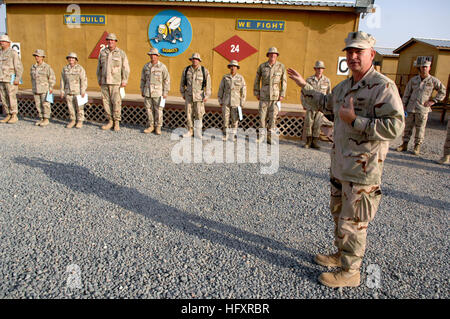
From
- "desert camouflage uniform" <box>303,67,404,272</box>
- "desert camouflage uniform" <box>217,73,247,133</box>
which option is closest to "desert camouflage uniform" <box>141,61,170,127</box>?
"desert camouflage uniform" <box>217,73,247,133</box>

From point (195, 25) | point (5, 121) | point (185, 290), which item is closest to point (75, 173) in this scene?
point (185, 290)

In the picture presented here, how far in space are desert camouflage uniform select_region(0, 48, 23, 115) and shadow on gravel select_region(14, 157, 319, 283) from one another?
381 centimetres

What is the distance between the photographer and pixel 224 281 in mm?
2570

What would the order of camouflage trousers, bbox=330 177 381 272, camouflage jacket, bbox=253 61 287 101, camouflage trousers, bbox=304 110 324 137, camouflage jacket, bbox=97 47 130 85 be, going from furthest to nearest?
camouflage jacket, bbox=97 47 130 85 < camouflage trousers, bbox=304 110 324 137 < camouflage jacket, bbox=253 61 287 101 < camouflage trousers, bbox=330 177 381 272

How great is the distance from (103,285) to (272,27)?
8.38 metres

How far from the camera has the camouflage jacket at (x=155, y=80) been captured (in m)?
7.48

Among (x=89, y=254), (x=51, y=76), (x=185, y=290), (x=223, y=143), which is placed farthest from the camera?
(x=51, y=76)

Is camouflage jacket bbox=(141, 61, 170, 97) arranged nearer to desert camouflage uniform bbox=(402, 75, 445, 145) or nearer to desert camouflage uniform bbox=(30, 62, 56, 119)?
desert camouflage uniform bbox=(30, 62, 56, 119)

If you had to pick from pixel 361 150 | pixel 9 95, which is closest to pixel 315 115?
pixel 361 150

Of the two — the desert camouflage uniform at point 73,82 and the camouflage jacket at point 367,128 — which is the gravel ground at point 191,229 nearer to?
the camouflage jacket at point 367,128

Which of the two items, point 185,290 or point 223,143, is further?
point 223,143

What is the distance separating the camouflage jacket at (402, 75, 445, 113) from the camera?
263 inches

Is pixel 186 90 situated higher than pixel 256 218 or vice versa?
pixel 186 90

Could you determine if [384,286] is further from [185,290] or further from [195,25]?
[195,25]
